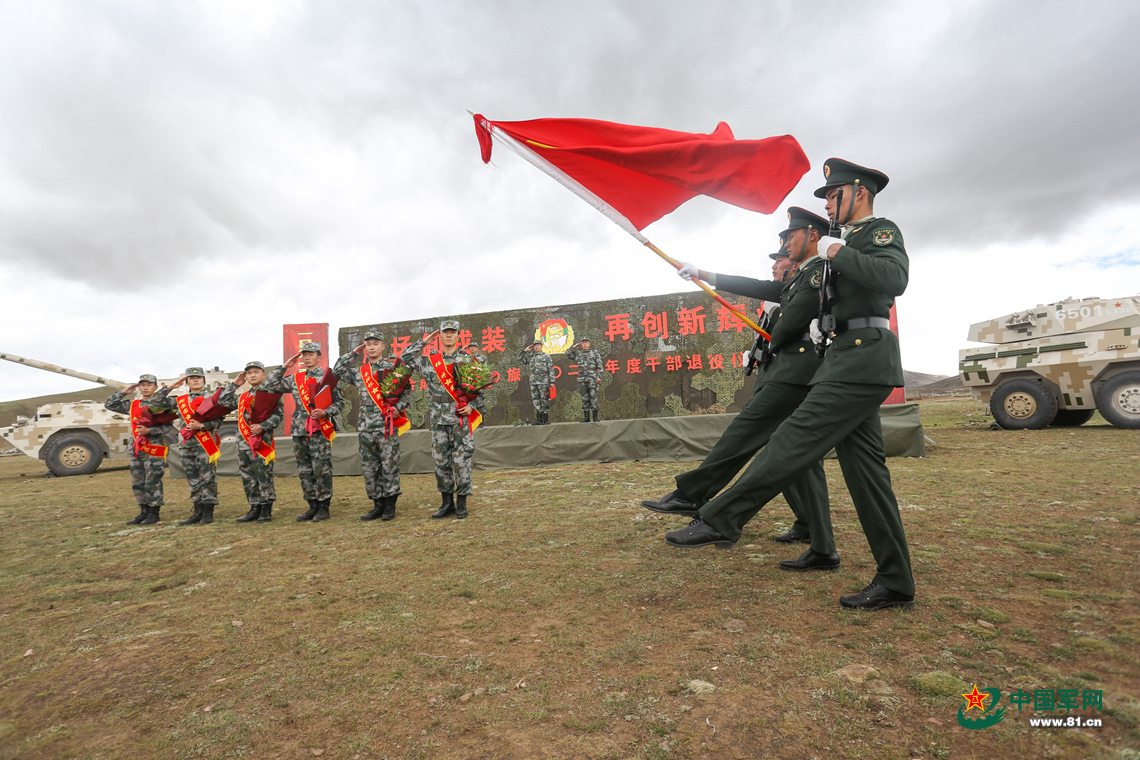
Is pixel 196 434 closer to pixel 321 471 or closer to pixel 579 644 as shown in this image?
pixel 321 471

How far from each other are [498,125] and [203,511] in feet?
16.0

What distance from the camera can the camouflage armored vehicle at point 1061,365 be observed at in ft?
27.1

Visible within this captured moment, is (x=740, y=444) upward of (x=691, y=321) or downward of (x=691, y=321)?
downward

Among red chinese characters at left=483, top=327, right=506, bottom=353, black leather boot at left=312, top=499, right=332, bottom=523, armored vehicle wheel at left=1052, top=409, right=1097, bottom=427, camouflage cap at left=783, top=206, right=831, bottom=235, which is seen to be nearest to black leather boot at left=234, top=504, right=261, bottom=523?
black leather boot at left=312, top=499, right=332, bottom=523

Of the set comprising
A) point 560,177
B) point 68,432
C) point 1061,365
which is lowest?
point 68,432

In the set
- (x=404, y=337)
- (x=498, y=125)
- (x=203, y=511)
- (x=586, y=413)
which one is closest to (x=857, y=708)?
(x=498, y=125)

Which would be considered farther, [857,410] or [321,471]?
[321,471]

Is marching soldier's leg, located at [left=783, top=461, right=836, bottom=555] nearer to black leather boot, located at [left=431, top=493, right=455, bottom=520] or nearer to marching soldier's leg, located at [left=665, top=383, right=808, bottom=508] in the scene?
marching soldier's leg, located at [left=665, top=383, right=808, bottom=508]

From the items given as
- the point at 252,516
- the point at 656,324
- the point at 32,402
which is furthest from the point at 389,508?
the point at 32,402

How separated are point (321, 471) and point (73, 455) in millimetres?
9969

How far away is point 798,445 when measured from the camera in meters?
2.29

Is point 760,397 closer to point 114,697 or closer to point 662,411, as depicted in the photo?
point 114,697

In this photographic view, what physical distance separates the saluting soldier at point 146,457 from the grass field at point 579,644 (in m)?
1.45

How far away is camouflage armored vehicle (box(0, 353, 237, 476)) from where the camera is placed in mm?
10961
